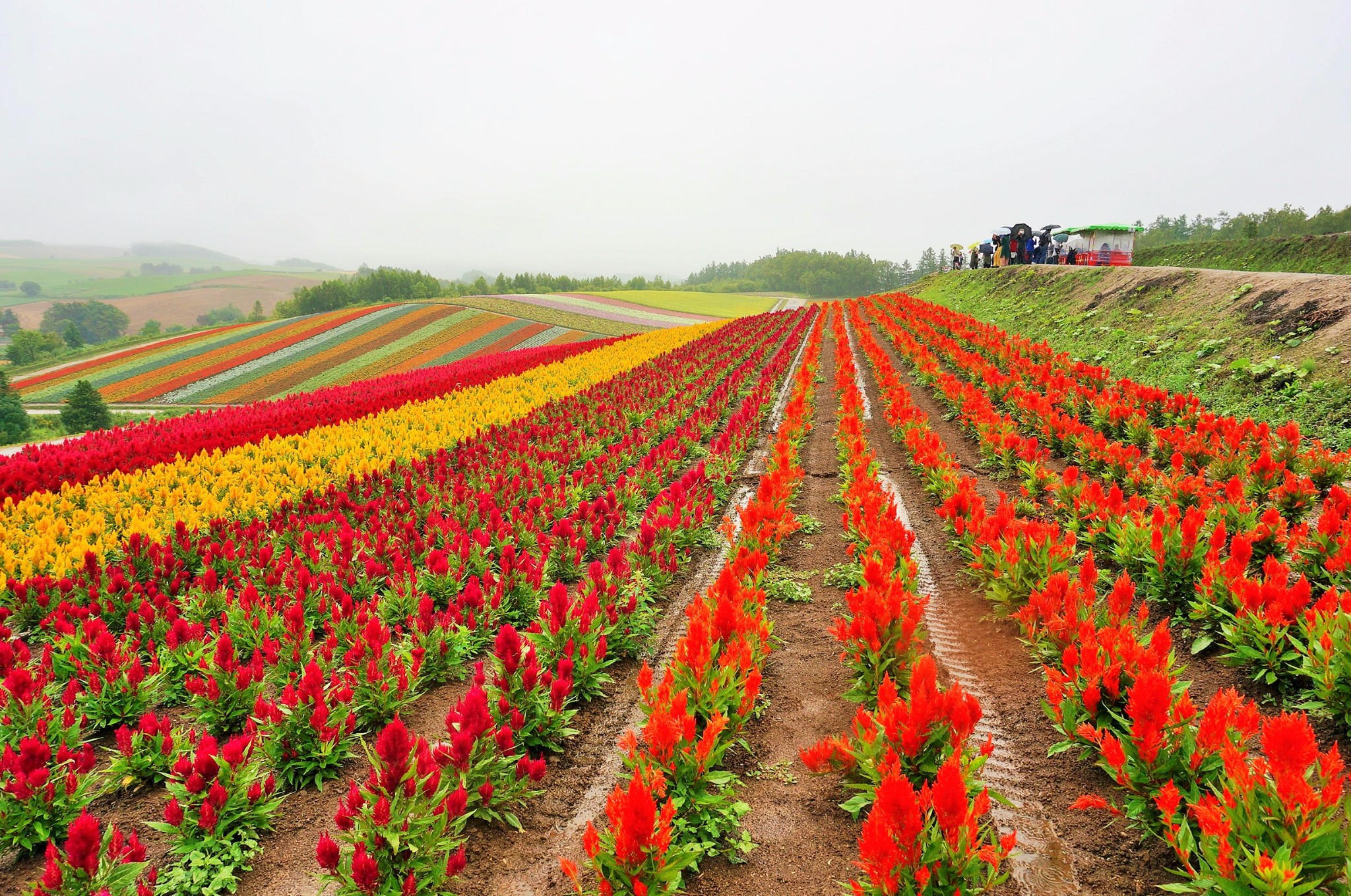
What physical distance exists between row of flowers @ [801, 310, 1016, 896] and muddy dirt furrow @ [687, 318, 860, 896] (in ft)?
0.49

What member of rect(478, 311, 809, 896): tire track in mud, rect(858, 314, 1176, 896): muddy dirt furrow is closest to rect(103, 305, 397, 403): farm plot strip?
rect(478, 311, 809, 896): tire track in mud

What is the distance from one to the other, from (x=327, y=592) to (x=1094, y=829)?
5.38 metres

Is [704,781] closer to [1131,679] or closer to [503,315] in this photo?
[1131,679]

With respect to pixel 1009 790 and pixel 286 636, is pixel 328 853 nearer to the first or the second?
pixel 286 636

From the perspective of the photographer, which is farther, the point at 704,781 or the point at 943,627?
the point at 943,627

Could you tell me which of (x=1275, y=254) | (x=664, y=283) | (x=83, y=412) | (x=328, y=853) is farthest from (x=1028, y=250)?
(x=664, y=283)

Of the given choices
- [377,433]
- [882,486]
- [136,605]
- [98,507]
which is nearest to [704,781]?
[136,605]

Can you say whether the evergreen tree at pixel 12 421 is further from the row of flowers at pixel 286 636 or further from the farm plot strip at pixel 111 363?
the row of flowers at pixel 286 636

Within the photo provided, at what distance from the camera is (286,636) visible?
4.28 metres

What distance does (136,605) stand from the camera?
4910mm

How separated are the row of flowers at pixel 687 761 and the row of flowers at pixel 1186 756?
1647 millimetres

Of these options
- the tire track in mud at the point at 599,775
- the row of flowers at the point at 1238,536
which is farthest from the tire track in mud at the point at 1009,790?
the tire track in mud at the point at 599,775

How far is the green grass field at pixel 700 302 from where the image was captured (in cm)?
6619

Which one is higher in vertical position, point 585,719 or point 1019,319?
point 1019,319
